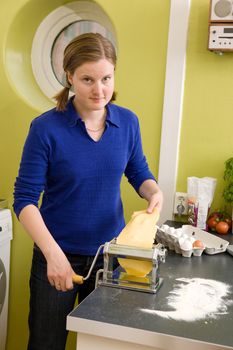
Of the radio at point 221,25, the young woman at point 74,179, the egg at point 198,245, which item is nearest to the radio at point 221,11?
the radio at point 221,25

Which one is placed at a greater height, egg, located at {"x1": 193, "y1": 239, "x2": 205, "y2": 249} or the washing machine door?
egg, located at {"x1": 193, "y1": 239, "x2": 205, "y2": 249}

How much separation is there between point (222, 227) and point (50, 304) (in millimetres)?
777

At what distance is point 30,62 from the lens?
95.0 inches

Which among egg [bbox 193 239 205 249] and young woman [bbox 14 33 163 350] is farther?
egg [bbox 193 239 205 249]

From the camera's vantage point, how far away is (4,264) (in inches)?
87.9

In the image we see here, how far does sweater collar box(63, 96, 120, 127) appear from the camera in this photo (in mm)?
1419

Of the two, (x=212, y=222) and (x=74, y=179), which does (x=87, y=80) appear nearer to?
(x=74, y=179)

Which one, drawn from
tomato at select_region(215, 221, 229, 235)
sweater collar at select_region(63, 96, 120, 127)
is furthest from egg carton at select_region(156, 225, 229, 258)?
sweater collar at select_region(63, 96, 120, 127)

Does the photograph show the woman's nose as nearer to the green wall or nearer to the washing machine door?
the green wall

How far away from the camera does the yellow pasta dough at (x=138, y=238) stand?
1.24 meters

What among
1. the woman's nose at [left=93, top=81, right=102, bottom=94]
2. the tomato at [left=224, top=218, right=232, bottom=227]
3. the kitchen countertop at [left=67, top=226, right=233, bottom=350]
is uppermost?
the woman's nose at [left=93, top=81, right=102, bottom=94]

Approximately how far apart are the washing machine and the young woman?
692 millimetres

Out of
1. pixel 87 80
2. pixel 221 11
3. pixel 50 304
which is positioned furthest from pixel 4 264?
pixel 221 11

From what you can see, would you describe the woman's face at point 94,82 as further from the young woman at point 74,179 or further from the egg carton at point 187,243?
the egg carton at point 187,243
